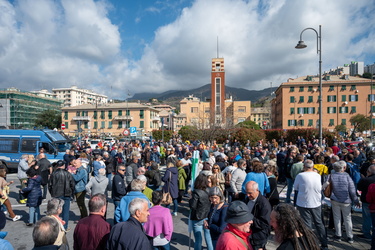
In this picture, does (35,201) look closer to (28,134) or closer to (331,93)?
(28,134)

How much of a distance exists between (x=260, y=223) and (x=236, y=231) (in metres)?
1.16

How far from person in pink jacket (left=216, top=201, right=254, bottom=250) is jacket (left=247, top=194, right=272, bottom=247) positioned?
1004 mm

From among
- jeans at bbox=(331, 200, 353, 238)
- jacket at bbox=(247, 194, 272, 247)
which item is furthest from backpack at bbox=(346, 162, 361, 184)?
jacket at bbox=(247, 194, 272, 247)

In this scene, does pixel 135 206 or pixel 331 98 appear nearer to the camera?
pixel 135 206

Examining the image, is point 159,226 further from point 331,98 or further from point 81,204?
point 331,98

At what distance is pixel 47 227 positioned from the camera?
258 cm

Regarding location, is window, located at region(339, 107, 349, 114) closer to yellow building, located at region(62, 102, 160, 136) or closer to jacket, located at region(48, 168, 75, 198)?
yellow building, located at region(62, 102, 160, 136)

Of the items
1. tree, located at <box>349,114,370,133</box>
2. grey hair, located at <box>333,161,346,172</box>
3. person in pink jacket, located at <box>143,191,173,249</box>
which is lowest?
person in pink jacket, located at <box>143,191,173,249</box>

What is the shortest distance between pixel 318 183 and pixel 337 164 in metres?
0.67

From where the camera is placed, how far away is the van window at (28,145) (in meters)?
14.3

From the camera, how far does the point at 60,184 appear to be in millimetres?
6043

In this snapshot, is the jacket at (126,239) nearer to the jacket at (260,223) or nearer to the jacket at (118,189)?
the jacket at (260,223)

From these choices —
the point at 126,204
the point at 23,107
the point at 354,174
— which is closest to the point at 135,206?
the point at 126,204

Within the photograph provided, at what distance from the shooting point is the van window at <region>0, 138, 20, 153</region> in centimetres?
1439
